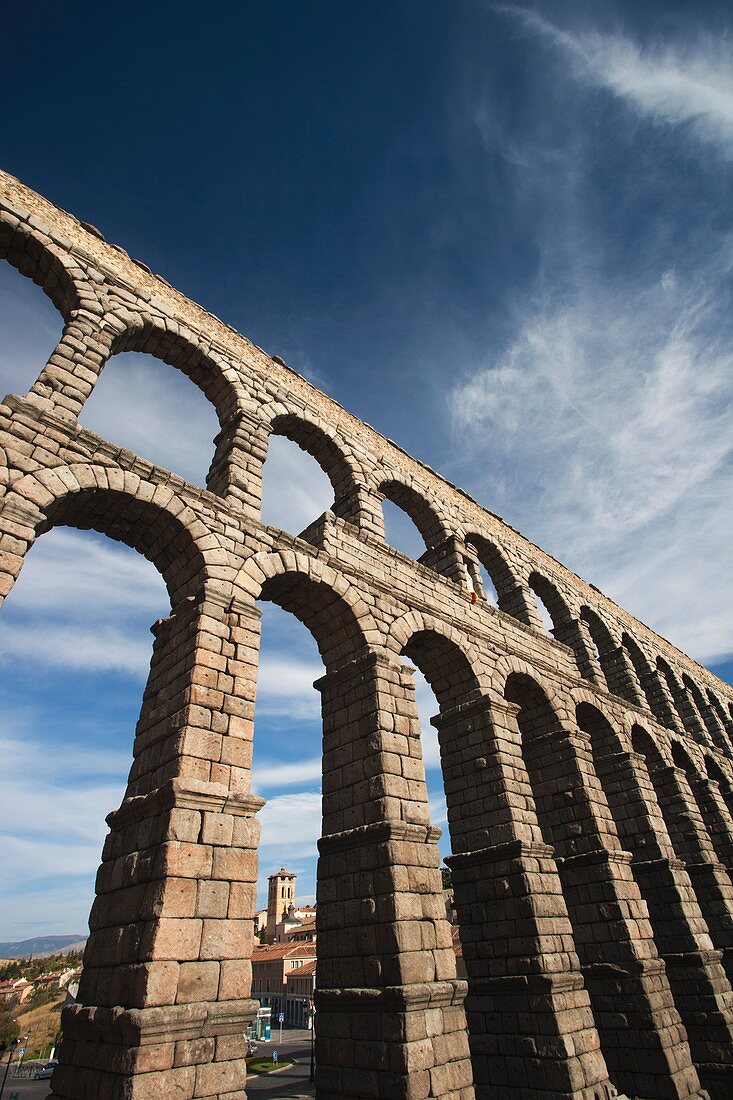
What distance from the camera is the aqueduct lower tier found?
5.53 meters

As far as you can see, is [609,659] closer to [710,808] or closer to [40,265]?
[710,808]

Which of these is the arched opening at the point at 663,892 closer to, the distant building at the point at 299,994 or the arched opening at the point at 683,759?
the arched opening at the point at 683,759

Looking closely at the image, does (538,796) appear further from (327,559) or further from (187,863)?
(187,863)

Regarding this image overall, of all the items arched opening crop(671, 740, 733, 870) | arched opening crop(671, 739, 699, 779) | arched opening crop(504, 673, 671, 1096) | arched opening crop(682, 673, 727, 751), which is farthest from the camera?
arched opening crop(682, 673, 727, 751)

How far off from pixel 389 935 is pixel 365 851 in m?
1.01

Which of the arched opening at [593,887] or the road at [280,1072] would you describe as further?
the road at [280,1072]

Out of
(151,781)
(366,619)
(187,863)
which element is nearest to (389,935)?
(187,863)

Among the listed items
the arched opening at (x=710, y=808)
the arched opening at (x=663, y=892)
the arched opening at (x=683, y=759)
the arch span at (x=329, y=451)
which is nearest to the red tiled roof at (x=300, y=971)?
the arched opening at (x=710, y=808)

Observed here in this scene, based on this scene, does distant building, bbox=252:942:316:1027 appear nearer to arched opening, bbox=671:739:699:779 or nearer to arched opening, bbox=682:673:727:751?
arched opening, bbox=682:673:727:751

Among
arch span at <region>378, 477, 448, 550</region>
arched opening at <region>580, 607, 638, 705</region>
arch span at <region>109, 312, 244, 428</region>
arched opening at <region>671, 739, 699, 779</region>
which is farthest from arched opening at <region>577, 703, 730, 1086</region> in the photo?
arch span at <region>109, 312, 244, 428</region>

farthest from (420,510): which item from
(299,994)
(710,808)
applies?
(299,994)

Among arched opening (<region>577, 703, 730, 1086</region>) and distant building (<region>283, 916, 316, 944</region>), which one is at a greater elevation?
Answer: distant building (<region>283, 916, 316, 944</region>)

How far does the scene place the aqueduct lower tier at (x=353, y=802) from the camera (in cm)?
553

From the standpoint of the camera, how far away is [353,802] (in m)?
8.04
